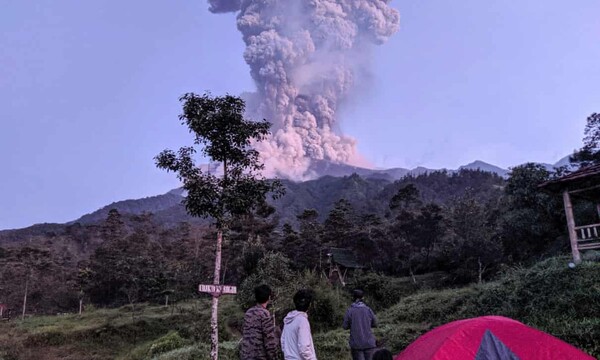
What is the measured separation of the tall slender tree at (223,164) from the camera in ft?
30.6

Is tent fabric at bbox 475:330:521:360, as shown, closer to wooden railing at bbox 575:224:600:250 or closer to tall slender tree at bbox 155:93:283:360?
tall slender tree at bbox 155:93:283:360

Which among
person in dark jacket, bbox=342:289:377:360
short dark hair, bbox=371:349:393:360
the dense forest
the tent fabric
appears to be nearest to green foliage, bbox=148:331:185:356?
the dense forest

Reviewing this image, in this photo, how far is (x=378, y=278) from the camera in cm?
2333

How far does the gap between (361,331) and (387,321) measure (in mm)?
11486

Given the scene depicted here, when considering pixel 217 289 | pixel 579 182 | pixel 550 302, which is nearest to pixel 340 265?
pixel 579 182

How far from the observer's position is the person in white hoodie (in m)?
4.03

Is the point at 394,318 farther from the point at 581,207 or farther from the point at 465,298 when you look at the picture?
the point at 581,207

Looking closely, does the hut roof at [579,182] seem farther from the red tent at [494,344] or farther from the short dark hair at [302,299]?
the short dark hair at [302,299]

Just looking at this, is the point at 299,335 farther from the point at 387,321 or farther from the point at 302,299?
the point at 387,321

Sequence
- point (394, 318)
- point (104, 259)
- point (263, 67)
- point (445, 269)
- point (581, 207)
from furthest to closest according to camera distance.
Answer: point (263, 67)
point (104, 259)
point (445, 269)
point (581, 207)
point (394, 318)

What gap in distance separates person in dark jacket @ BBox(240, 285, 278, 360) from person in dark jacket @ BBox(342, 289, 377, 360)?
1.94m

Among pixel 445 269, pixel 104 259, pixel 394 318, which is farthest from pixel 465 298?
pixel 104 259

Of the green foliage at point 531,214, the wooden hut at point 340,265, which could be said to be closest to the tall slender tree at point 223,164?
the green foliage at point 531,214

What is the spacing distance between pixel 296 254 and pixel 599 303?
84.3 ft
